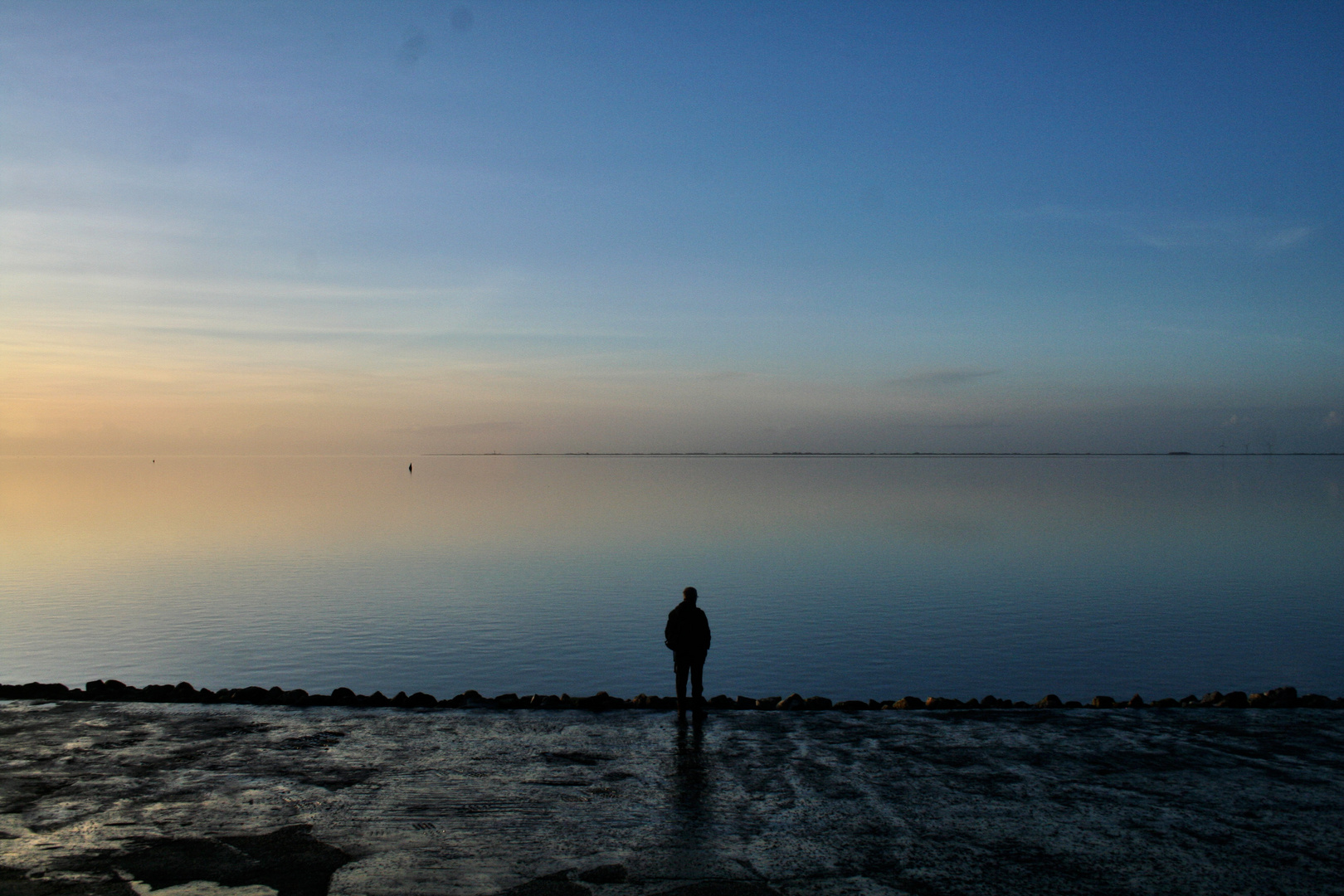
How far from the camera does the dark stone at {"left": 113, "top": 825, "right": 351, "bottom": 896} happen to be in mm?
8430

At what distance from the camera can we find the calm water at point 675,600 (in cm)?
2447

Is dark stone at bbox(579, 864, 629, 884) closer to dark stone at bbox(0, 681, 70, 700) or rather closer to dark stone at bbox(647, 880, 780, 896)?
dark stone at bbox(647, 880, 780, 896)

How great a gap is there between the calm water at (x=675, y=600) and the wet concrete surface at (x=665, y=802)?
9.00 m

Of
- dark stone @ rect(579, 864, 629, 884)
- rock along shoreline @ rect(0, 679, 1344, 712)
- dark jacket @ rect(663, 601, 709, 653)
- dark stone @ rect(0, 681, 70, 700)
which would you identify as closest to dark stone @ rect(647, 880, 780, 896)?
dark stone @ rect(579, 864, 629, 884)

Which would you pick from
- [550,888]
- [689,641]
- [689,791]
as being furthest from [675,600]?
[550,888]

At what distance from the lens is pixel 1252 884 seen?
8.41 meters

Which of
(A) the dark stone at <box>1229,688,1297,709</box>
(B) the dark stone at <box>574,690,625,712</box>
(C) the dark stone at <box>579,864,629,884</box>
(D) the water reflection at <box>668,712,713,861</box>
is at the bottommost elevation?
(C) the dark stone at <box>579,864,629,884</box>

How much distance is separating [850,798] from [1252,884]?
385cm

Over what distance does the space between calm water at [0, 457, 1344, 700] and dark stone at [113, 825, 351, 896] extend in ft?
43.3

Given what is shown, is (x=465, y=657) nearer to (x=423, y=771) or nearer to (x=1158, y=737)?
(x=423, y=771)

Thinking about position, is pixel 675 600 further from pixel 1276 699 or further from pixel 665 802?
pixel 665 802

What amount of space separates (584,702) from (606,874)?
6.41 meters

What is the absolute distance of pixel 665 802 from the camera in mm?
10500

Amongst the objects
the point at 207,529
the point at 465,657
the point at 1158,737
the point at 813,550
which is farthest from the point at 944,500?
the point at 1158,737
